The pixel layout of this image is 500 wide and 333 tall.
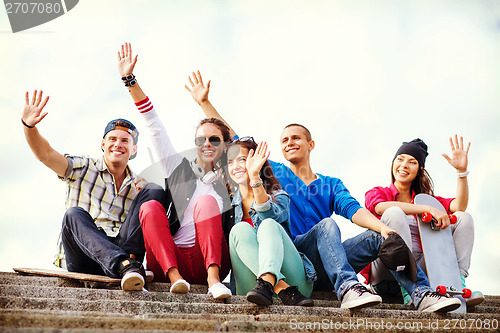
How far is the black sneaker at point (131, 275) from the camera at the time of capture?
3.52m

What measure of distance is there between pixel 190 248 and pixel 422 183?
232cm

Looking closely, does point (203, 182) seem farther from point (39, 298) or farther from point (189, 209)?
point (39, 298)

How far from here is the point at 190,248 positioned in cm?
422

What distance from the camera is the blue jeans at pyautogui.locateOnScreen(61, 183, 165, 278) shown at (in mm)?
3771

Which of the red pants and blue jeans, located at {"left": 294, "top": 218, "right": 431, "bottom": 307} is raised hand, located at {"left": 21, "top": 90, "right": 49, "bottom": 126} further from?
blue jeans, located at {"left": 294, "top": 218, "right": 431, "bottom": 307}

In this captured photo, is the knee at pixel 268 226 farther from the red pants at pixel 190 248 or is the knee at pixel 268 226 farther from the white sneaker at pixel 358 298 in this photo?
the white sneaker at pixel 358 298

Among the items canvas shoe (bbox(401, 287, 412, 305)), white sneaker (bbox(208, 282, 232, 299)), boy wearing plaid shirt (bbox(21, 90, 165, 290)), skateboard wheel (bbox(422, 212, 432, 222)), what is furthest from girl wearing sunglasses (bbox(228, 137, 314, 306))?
skateboard wheel (bbox(422, 212, 432, 222))

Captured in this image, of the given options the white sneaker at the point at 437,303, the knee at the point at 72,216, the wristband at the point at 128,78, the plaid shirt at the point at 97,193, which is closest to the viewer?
the white sneaker at the point at 437,303

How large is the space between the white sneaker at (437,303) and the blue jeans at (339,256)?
0.15 ft

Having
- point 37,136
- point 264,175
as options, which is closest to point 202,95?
point 264,175

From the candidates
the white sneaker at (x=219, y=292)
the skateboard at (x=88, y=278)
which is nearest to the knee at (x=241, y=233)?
the white sneaker at (x=219, y=292)

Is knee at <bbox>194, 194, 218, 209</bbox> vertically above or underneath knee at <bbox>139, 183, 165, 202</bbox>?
underneath

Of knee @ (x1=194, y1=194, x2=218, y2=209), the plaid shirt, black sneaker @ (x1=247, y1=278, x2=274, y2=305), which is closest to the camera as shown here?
black sneaker @ (x1=247, y1=278, x2=274, y2=305)

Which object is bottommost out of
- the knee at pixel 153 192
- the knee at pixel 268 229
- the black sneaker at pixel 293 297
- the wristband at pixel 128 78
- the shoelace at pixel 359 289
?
the black sneaker at pixel 293 297
